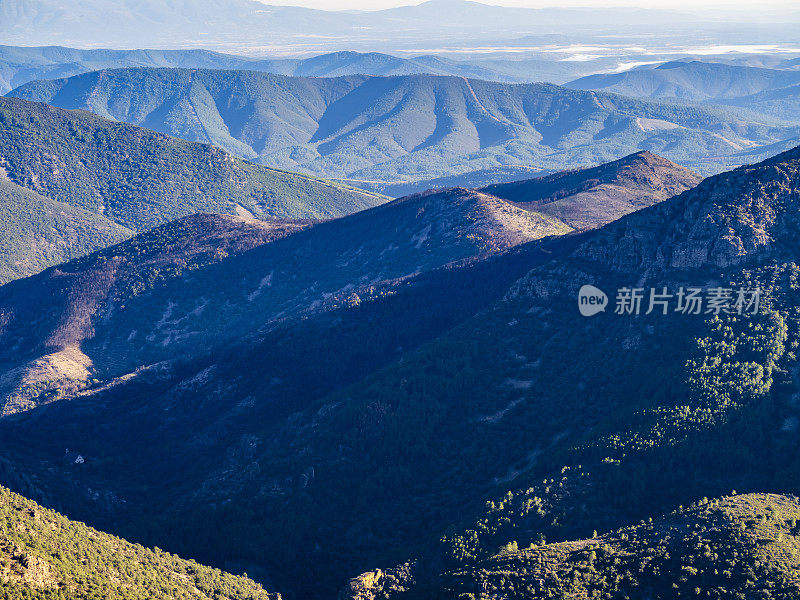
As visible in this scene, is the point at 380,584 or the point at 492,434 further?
the point at 492,434

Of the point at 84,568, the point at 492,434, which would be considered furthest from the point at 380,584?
the point at 492,434

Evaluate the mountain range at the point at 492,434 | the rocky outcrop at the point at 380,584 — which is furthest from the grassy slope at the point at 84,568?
the rocky outcrop at the point at 380,584

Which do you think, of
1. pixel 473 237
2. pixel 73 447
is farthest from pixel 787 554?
pixel 473 237

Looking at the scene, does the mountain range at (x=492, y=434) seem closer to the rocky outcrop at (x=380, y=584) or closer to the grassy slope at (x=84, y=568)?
the rocky outcrop at (x=380, y=584)

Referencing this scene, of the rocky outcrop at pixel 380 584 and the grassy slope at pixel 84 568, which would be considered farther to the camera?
the rocky outcrop at pixel 380 584

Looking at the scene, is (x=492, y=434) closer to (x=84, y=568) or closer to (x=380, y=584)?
(x=380, y=584)

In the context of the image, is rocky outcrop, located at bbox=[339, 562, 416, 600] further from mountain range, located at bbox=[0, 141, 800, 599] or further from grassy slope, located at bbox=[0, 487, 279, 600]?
grassy slope, located at bbox=[0, 487, 279, 600]

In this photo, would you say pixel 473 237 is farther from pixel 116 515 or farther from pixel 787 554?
pixel 787 554
